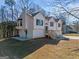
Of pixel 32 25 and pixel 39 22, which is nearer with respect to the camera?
pixel 32 25

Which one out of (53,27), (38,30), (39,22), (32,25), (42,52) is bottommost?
(42,52)

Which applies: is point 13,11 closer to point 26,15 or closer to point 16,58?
point 26,15

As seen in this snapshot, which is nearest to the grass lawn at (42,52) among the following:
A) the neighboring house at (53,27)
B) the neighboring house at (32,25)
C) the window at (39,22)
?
the neighboring house at (32,25)

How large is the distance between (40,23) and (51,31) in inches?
149

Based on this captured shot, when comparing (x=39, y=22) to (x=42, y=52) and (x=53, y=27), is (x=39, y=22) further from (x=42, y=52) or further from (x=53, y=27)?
(x=42, y=52)

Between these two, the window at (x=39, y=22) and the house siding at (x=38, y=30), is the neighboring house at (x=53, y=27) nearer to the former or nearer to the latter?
the house siding at (x=38, y=30)

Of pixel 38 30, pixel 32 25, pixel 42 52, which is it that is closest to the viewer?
pixel 42 52

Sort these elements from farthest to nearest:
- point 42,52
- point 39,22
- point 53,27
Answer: point 53,27 → point 39,22 → point 42,52

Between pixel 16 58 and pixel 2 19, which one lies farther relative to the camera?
pixel 2 19

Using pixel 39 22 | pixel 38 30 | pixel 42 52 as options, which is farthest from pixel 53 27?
pixel 42 52

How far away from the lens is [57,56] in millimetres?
16297

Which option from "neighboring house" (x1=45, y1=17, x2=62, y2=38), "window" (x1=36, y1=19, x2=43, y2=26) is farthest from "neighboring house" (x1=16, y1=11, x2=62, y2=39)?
"neighboring house" (x1=45, y1=17, x2=62, y2=38)

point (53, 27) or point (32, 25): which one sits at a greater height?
point (32, 25)

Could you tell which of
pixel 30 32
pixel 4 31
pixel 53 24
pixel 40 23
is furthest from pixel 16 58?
pixel 4 31
